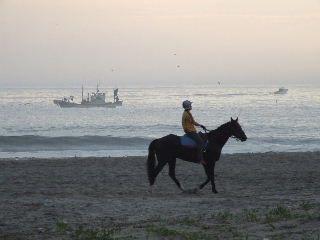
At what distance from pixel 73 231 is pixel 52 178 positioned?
9161mm

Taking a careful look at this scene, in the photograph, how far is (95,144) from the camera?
38594 millimetres

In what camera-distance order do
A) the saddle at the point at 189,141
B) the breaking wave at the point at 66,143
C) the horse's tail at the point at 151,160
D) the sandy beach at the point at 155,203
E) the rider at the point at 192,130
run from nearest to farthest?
1. the sandy beach at the point at 155,203
2. the rider at the point at 192,130
3. the saddle at the point at 189,141
4. the horse's tail at the point at 151,160
5. the breaking wave at the point at 66,143

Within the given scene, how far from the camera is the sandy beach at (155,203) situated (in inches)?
345

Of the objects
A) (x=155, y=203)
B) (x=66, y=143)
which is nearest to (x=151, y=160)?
(x=155, y=203)

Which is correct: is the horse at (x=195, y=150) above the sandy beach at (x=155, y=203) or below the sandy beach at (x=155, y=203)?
above

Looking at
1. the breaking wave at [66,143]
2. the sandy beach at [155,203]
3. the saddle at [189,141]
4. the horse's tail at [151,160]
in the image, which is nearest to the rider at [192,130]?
the saddle at [189,141]

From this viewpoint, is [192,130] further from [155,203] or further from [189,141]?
[155,203]

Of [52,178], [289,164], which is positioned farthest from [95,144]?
[52,178]

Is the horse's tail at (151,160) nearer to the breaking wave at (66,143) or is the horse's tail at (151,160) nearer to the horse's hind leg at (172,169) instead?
the horse's hind leg at (172,169)

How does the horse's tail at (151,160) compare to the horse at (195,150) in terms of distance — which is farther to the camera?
the horse's tail at (151,160)

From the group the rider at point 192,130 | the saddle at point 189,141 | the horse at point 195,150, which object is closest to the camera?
the rider at point 192,130

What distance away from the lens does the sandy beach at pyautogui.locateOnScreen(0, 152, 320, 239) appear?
8.76 metres

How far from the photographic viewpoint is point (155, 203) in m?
12.3

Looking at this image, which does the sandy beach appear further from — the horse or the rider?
the rider
